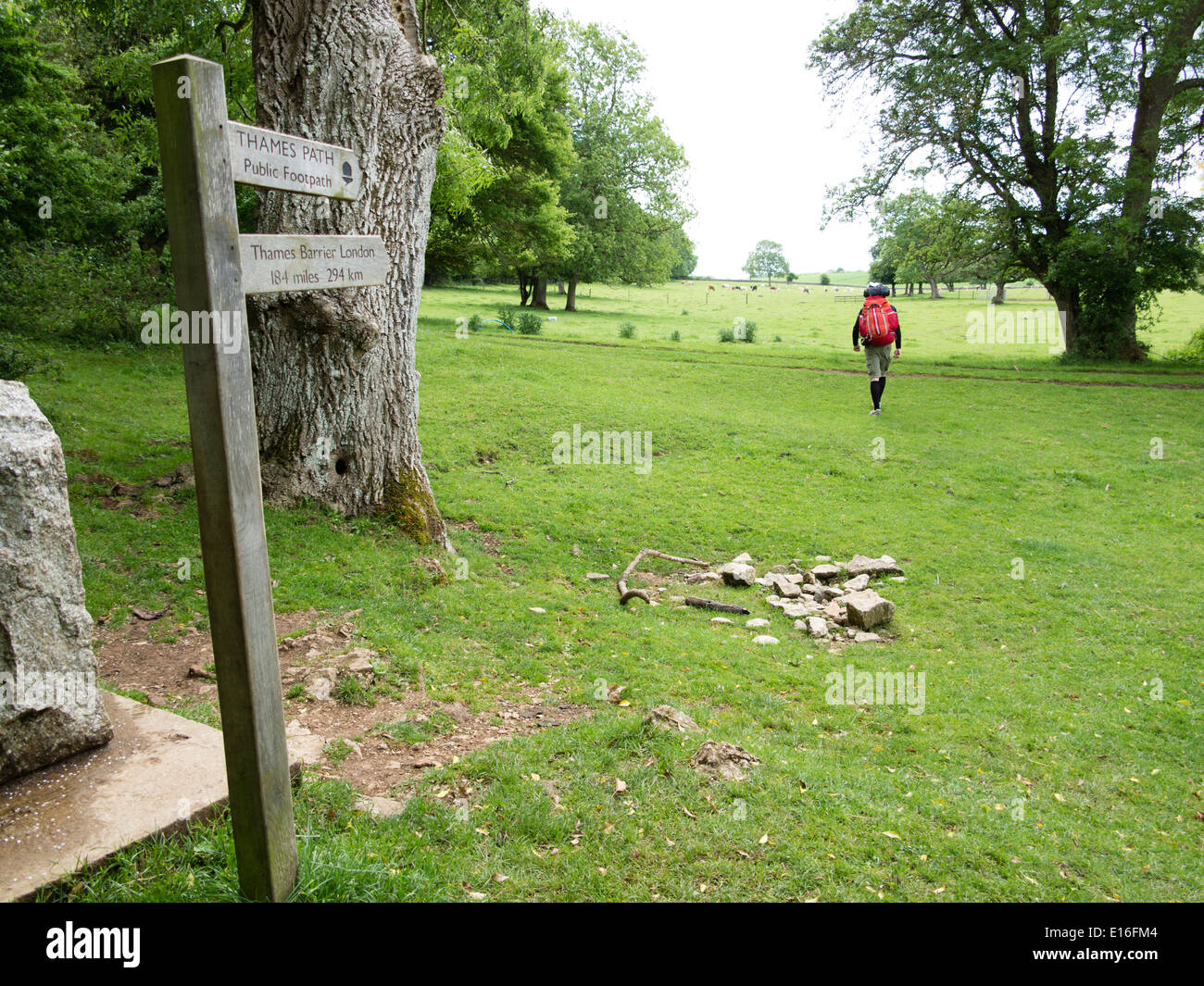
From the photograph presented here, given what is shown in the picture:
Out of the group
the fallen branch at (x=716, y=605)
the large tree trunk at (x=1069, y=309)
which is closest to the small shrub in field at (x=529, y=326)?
the large tree trunk at (x=1069, y=309)

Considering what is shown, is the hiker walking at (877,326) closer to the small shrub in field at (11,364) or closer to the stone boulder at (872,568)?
the stone boulder at (872,568)

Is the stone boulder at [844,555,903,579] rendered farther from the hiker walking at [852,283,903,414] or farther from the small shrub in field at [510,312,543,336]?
the small shrub in field at [510,312,543,336]

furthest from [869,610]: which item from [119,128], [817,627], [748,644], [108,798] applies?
[119,128]

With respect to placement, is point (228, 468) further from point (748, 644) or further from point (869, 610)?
point (869, 610)

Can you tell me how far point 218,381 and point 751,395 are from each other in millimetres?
19470

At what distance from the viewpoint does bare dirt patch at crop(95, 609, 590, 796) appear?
5117 millimetres

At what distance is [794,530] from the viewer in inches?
473

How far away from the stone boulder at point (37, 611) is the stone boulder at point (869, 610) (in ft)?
24.1

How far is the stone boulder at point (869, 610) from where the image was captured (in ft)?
29.3

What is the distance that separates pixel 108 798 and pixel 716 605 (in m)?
6.60

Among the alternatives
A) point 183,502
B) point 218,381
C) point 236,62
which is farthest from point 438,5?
point 218,381

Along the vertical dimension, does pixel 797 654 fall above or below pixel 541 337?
below

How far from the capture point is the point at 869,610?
29.3 feet

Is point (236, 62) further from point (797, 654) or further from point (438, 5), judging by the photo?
point (797, 654)
